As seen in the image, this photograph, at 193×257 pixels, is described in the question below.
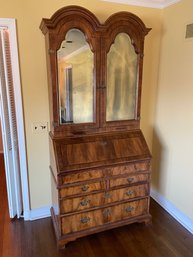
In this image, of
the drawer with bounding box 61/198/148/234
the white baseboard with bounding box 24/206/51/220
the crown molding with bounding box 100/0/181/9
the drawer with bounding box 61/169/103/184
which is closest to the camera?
the drawer with bounding box 61/169/103/184

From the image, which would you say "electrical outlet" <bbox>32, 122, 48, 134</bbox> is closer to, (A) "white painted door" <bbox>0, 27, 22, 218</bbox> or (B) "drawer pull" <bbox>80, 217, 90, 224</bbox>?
(A) "white painted door" <bbox>0, 27, 22, 218</bbox>

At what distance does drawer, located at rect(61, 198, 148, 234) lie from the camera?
6.53ft

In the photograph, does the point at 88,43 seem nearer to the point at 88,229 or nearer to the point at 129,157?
the point at 129,157

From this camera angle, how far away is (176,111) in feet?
7.65

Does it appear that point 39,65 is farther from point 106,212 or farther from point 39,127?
point 106,212

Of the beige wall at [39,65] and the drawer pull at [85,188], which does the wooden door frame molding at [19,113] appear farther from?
the drawer pull at [85,188]

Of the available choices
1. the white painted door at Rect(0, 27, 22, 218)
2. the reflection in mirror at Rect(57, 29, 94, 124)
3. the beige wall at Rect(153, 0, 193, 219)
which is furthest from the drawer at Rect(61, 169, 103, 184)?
the beige wall at Rect(153, 0, 193, 219)

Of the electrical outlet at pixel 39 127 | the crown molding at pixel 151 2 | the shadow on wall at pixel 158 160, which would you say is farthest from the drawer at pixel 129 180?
the crown molding at pixel 151 2

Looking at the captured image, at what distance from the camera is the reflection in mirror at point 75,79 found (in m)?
1.92

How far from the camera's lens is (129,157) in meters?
2.09

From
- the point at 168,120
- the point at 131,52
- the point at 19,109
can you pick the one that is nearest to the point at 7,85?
the point at 19,109

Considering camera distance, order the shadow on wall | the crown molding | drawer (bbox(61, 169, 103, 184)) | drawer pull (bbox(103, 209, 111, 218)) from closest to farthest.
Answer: drawer (bbox(61, 169, 103, 184)) → drawer pull (bbox(103, 209, 111, 218)) → the crown molding → the shadow on wall


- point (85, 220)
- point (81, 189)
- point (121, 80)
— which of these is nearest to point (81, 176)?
point (81, 189)

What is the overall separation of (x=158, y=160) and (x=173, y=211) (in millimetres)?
635
